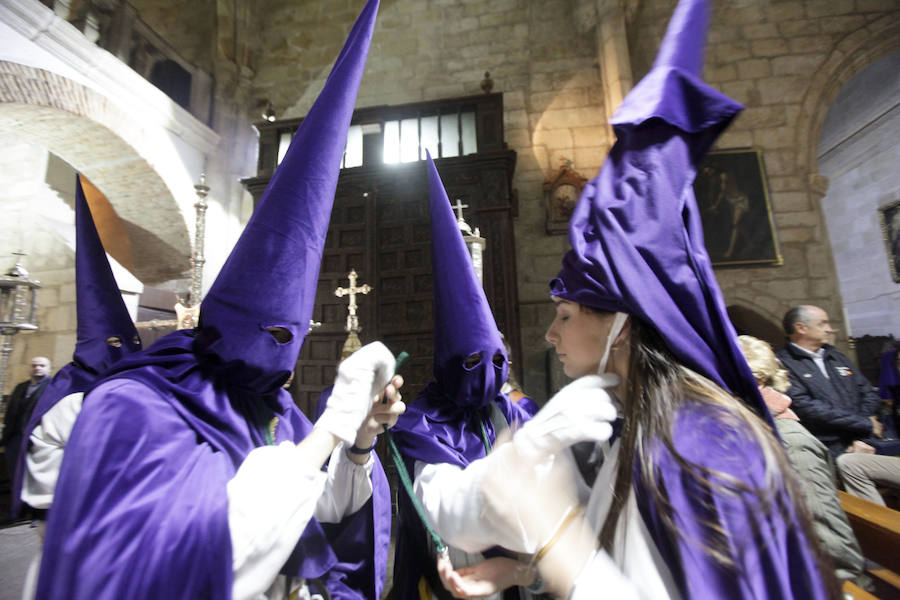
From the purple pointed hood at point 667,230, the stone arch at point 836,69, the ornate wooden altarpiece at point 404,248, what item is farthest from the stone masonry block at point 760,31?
the purple pointed hood at point 667,230

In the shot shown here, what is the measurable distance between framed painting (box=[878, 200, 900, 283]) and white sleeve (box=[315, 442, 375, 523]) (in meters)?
10.1

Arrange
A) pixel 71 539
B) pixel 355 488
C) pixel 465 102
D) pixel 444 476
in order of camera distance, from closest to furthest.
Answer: pixel 71 539 → pixel 444 476 → pixel 355 488 → pixel 465 102

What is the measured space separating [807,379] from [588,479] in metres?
2.86

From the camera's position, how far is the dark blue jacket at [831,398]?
2773 mm

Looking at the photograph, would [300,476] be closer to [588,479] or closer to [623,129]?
[588,479]

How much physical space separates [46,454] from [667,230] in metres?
2.65

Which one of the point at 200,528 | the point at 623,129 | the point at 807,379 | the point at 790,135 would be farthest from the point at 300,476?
the point at 790,135

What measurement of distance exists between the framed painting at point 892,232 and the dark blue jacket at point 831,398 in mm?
6330

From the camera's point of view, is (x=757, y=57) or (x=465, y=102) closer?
(x=465, y=102)

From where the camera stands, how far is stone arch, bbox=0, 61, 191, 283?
442 centimetres

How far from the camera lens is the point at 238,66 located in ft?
24.0

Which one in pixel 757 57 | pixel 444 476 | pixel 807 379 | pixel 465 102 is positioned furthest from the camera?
pixel 757 57

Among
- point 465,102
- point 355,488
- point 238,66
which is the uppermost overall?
point 238,66

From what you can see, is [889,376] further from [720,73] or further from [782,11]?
[782,11]
